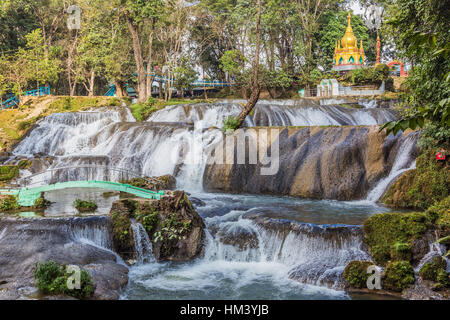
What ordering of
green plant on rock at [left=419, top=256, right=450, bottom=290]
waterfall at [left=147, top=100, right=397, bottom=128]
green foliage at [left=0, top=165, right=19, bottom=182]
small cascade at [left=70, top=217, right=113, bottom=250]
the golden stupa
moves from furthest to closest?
the golden stupa → waterfall at [left=147, top=100, right=397, bottom=128] → green foliage at [left=0, top=165, right=19, bottom=182] → small cascade at [left=70, top=217, right=113, bottom=250] → green plant on rock at [left=419, top=256, right=450, bottom=290]

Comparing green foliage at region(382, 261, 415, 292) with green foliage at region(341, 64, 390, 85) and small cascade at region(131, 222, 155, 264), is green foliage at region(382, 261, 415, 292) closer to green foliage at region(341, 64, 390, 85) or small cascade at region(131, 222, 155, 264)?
small cascade at region(131, 222, 155, 264)

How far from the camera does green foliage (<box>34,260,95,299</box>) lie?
7543mm

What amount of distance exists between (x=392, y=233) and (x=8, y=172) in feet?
47.6

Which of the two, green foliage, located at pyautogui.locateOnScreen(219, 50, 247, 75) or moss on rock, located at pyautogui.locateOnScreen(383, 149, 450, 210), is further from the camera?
green foliage, located at pyautogui.locateOnScreen(219, 50, 247, 75)

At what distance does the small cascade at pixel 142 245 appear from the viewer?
397 inches

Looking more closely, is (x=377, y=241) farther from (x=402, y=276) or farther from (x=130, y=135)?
(x=130, y=135)

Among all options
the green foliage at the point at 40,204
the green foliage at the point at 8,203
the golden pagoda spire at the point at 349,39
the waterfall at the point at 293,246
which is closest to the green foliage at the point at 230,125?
the waterfall at the point at 293,246

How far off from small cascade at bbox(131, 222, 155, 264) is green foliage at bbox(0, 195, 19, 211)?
411 centimetres

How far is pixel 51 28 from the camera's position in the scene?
32.9m

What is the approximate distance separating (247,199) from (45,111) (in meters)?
17.4

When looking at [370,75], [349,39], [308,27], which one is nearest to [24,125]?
[308,27]

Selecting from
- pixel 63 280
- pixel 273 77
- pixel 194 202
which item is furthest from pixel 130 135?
pixel 273 77

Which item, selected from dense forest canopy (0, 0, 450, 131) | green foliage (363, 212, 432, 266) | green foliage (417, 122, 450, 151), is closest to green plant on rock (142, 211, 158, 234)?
green foliage (363, 212, 432, 266)

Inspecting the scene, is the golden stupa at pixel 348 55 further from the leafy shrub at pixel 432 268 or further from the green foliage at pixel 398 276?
the green foliage at pixel 398 276
